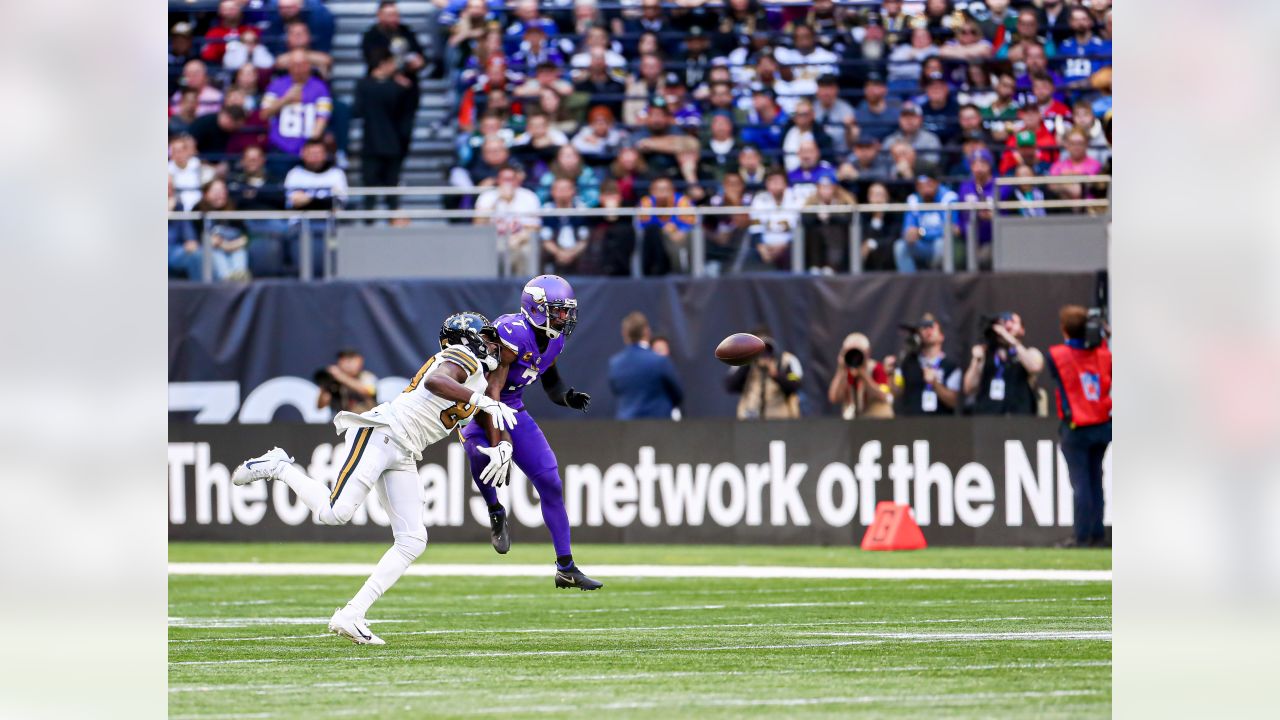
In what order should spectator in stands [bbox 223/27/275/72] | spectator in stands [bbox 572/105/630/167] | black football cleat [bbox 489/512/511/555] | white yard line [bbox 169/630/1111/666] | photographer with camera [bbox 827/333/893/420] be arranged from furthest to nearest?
spectator in stands [bbox 223/27/275/72]
spectator in stands [bbox 572/105/630/167]
photographer with camera [bbox 827/333/893/420]
black football cleat [bbox 489/512/511/555]
white yard line [bbox 169/630/1111/666]

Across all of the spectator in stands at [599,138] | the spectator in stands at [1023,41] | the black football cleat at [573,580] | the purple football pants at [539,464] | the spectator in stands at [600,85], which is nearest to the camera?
the black football cleat at [573,580]

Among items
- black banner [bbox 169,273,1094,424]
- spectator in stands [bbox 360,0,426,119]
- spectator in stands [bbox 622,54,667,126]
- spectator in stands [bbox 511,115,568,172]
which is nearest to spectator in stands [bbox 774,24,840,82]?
spectator in stands [bbox 622,54,667,126]

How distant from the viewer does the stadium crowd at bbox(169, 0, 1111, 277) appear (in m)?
18.6

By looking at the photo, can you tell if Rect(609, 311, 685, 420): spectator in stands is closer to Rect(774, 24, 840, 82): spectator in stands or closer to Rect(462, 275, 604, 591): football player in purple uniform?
Rect(774, 24, 840, 82): spectator in stands

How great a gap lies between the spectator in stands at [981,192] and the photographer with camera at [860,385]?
148 cm

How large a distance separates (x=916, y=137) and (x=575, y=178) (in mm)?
3693

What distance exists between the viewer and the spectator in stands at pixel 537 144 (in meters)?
20.2

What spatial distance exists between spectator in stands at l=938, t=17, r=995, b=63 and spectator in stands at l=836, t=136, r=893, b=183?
1.74m

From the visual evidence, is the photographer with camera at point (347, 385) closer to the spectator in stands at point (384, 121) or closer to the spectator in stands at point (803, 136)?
the spectator in stands at point (384, 121)

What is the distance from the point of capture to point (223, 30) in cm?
2238

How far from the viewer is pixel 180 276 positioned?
1945 cm

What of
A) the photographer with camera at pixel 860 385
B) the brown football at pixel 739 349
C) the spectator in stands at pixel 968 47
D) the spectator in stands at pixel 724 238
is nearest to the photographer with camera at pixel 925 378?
the photographer with camera at pixel 860 385
